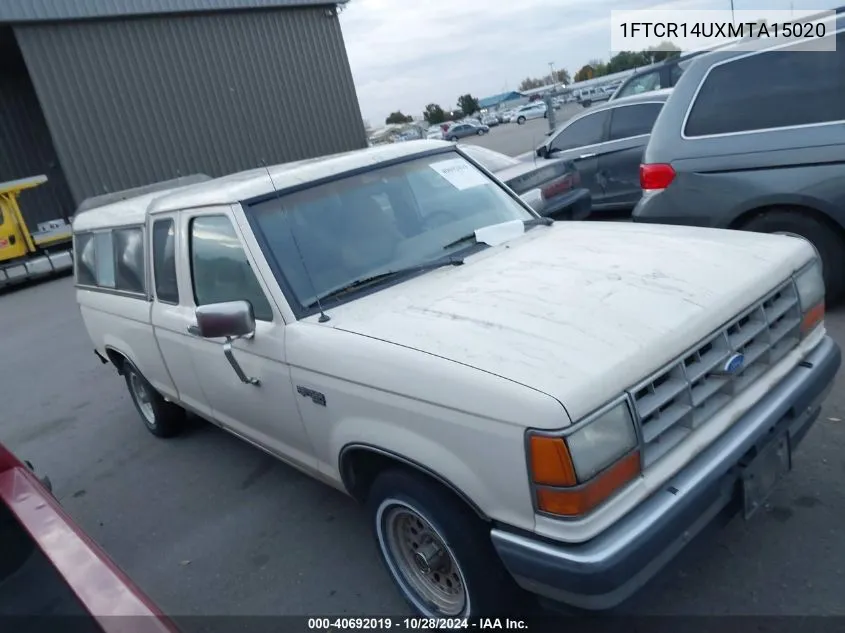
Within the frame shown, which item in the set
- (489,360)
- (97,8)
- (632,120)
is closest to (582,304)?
(489,360)

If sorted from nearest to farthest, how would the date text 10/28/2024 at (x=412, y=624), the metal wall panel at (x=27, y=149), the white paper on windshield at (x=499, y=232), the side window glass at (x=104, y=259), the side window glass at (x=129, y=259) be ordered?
the date text 10/28/2024 at (x=412, y=624) → the white paper on windshield at (x=499, y=232) → the side window glass at (x=129, y=259) → the side window glass at (x=104, y=259) → the metal wall panel at (x=27, y=149)

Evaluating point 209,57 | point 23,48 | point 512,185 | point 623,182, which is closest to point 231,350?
point 512,185

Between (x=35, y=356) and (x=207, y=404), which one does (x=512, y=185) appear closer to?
(x=207, y=404)

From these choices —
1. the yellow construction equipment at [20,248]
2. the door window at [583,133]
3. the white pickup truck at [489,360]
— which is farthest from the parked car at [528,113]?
the white pickup truck at [489,360]

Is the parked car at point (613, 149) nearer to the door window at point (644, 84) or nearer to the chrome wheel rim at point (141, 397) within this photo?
the door window at point (644, 84)

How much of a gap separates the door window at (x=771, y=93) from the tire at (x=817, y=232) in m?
0.63

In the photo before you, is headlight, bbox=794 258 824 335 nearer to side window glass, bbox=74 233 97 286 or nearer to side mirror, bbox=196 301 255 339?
side mirror, bbox=196 301 255 339

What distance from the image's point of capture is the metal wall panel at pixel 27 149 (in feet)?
66.6

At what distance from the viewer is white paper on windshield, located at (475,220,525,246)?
3.43 m

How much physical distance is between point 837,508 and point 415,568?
75.7 inches

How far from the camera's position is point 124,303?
454cm

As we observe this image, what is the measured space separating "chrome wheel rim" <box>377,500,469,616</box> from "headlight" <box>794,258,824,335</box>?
179 cm

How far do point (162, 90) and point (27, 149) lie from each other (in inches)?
259

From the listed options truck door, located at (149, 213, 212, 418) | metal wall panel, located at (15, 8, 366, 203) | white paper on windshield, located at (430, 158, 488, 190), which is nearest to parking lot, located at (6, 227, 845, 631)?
truck door, located at (149, 213, 212, 418)
